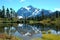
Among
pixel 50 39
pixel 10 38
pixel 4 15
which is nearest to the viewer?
pixel 50 39

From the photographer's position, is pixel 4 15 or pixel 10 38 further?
pixel 4 15

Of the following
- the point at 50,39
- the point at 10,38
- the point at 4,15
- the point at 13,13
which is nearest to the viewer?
the point at 50,39

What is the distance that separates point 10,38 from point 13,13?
134 feet

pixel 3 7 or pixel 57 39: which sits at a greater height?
pixel 3 7

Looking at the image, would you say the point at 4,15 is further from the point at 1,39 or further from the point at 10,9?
the point at 1,39

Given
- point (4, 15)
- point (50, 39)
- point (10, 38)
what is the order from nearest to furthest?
point (50, 39) < point (10, 38) < point (4, 15)

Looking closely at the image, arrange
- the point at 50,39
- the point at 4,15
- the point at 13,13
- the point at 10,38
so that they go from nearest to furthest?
1. the point at 50,39
2. the point at 10,38
3. the point at 4,15
4. the point at 13,13

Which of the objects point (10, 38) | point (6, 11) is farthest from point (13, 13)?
point (10, 38)

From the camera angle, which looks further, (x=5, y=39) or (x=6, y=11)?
(x=6, y=11)

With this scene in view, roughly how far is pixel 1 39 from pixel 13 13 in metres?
41.4

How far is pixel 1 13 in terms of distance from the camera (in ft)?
187

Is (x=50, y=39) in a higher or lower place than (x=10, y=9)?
lower

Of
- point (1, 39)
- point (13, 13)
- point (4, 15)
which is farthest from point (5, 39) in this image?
point (13, 13)

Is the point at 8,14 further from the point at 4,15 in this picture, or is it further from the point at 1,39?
the point at 1,39
